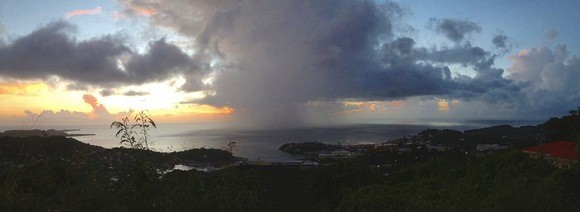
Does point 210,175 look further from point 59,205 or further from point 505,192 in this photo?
point 505,192

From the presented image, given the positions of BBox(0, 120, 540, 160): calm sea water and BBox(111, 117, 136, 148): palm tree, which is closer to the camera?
BBox(111, 117, 136, 148): palm tree

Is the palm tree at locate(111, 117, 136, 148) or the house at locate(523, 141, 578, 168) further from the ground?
the palm tree at locate(111, 117, 136, 148)

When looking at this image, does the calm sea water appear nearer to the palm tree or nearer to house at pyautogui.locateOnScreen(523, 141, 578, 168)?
the palm tree

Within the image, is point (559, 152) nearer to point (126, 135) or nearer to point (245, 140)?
point (126, 135)

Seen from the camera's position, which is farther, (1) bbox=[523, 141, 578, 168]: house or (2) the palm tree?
(1) bbox=[523, 141, 578, 168]: house

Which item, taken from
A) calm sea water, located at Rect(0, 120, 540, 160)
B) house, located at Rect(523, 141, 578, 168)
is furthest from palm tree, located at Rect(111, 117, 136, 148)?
house, located at Rect(523, 141, 578, 168)

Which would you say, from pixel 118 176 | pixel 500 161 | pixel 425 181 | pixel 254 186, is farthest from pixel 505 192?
pixel 500 161

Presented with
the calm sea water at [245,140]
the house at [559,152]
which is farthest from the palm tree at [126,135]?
the house at [559,152]

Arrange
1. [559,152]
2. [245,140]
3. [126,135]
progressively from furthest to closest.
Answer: [245,140], [559,152], [126,135]

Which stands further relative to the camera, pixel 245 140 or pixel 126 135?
pixel 245 140

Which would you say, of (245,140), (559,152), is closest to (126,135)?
(559,152)

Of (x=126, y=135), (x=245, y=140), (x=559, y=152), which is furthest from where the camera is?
(x=245, y=140)
